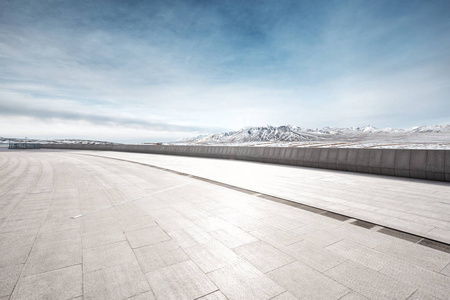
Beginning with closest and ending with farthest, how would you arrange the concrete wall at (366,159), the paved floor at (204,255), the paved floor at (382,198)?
the paved floor at (204,255), the paved floor at (382,198), the concrete wall at (366,159)

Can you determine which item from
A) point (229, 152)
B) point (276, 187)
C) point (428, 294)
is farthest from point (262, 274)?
point (229, 152)

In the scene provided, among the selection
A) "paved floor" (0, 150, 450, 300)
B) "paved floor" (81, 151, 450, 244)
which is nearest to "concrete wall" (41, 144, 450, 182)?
"paved floor" (81, 151, 450, 244)

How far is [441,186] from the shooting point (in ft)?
27.9

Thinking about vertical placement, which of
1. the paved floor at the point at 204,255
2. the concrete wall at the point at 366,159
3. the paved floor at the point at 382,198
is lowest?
the paved floor at the point at 204,255

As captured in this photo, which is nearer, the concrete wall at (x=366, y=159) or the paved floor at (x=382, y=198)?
the paved floor at (x=382, y=198)

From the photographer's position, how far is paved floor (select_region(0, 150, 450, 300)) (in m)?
2.82

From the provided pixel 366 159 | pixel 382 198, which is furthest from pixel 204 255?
pixel 366 159

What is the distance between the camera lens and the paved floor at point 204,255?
9.27 ft

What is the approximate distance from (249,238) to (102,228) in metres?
2.92

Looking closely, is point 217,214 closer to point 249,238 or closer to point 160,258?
point 249,238

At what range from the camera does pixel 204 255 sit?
3637 mm

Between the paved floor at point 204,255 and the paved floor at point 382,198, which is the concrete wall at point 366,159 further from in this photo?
the paved floor at point 204,255

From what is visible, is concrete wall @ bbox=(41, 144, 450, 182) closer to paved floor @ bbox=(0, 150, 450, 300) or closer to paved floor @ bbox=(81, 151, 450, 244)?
paved floor @ bbox=(81, 151, 450, 244)

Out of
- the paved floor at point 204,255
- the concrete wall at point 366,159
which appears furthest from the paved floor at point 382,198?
the paved floor at point 204,255
